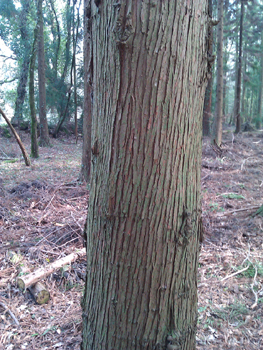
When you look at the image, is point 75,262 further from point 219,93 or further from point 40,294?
point 219,93

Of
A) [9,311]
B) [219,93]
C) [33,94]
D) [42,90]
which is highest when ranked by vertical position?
[42,90]

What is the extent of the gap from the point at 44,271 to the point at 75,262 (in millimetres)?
497

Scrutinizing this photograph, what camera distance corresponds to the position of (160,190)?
1.50 metres

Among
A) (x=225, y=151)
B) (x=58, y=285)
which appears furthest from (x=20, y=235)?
(x=225, y=151)

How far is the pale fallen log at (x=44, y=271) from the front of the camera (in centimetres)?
351

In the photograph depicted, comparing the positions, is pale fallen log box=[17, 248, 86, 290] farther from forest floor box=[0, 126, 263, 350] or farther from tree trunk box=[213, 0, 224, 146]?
tree trunk box=[213, 0, 224, 146]

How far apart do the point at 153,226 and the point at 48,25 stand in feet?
79.6

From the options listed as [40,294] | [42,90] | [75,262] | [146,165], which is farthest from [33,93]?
[146,165]

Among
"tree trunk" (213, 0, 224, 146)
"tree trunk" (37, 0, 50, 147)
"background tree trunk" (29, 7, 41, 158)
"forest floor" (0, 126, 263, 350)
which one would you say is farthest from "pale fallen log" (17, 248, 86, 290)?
"tree trunk" (37, 0, 50, 147)

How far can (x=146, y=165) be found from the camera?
1.48 metres

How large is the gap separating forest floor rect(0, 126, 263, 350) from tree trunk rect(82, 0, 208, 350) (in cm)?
135

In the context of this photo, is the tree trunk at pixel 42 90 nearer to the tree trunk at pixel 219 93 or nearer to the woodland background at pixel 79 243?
the woodland background at pixel 79 243

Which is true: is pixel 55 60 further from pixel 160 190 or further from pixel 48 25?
pixel 160 190

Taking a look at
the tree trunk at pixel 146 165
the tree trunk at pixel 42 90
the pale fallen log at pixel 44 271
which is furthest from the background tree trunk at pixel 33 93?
the tree trunk at pixel 146 165
